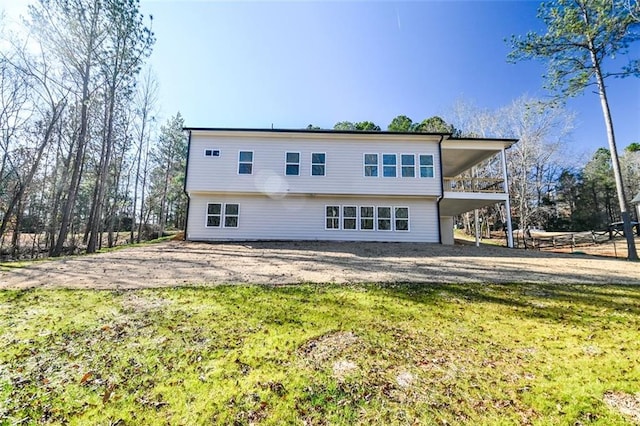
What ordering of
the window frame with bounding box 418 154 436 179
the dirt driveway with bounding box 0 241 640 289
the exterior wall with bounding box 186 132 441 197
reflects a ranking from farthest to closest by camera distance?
1. the window frame with bounding box 418 154 436 179
2. the exterior wall with bounding box 186 132 441 197
3. the dirt driveway with bounding box 0 241 640 289

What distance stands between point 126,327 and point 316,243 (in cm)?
991

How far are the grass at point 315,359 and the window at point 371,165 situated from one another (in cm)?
991

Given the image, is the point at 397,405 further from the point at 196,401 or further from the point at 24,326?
the point at 24,326

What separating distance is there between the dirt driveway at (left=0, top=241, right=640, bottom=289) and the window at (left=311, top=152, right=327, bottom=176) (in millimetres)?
4819

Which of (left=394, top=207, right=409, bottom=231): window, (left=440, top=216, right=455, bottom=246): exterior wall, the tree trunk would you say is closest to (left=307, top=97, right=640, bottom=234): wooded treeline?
(left=440, top=216, right=455, bottom=246): exterior wall

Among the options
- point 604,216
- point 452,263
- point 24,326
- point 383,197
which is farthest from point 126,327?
point 604,216

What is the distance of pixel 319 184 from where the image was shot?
47.3 feet

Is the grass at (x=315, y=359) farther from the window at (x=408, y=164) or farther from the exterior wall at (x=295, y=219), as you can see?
the window at (x=408, y=164)

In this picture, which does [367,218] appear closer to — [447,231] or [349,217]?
[349,217]

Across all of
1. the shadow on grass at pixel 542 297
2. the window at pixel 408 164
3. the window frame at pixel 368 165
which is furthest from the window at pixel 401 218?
the shadow on grass at pixel 542 297

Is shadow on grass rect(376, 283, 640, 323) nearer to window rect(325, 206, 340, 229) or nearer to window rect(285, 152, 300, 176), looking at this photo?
window rect(325, 206, 340, 229)

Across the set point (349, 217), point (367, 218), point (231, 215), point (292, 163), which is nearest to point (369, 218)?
point (367, 218)

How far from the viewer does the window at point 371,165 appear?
47.9 ft

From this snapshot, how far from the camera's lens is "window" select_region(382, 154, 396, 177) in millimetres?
14594
